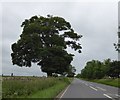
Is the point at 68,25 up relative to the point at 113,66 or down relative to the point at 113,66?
up

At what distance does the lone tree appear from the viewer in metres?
60.2

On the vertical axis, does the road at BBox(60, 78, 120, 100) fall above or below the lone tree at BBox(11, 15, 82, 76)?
below

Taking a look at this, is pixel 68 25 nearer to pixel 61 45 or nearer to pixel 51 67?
pixel 61 45

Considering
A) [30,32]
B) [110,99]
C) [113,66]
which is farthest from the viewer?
[113,66]

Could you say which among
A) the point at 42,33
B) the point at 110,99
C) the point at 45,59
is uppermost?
the point at 42,33

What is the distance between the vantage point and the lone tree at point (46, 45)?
198 feet

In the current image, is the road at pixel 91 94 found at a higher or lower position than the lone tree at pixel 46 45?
lower

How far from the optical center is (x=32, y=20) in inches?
2694

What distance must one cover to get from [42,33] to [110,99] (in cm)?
4042

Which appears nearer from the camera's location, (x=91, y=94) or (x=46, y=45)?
(x=91, y=94)

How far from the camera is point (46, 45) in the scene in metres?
64.1

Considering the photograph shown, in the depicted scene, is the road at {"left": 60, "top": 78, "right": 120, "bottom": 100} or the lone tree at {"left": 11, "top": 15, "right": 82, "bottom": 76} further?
the lone tree at {"left": 11, "top": 15, "right": 82, "bottom": 76}

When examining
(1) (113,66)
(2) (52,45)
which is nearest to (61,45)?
(2) (52,45)

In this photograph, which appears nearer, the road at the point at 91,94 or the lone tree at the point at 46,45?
the road at the point at 91,94
